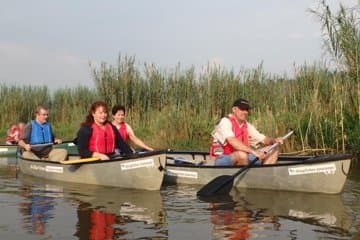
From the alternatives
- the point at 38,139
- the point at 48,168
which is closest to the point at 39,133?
the point at 38,139

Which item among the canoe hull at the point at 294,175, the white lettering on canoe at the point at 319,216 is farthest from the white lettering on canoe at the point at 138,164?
the white lettering on canoe at the point at 319,216

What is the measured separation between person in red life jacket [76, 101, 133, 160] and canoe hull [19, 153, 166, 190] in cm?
22

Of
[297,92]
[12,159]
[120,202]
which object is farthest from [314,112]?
[12,159]

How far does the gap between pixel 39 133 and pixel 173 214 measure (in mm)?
5089

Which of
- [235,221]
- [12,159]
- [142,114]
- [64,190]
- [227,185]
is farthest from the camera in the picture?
[142,114]

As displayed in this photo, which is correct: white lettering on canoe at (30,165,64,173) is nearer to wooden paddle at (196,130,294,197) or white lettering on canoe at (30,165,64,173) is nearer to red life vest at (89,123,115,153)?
red life vest at (89,123,115,153)

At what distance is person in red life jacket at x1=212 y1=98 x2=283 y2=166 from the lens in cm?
810

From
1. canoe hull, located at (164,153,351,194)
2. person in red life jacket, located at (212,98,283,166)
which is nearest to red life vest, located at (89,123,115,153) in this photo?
canoe hull, located at (164,153,351,194)

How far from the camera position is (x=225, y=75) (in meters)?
15.3

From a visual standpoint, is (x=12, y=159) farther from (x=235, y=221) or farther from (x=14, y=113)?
(x=235, y=221)

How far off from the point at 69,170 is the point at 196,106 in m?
6.40

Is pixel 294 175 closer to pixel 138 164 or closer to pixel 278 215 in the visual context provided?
pixel 278 215

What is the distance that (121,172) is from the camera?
27.5 feet

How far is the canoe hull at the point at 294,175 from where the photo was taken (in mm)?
7297
